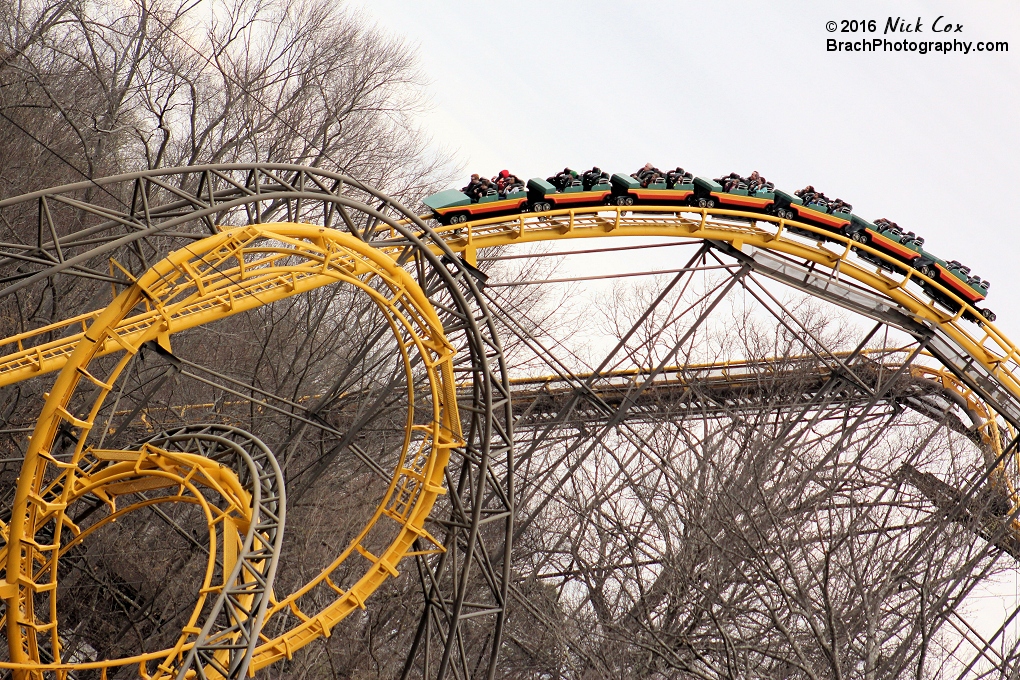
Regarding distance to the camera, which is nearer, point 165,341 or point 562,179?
point 165,341

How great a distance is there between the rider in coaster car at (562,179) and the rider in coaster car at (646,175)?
1.23m

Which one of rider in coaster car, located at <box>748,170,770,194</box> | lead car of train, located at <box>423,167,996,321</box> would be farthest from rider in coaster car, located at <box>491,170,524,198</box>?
rider in coaster car, located at <box>748,170,770,194</box>

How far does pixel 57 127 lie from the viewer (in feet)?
72.2

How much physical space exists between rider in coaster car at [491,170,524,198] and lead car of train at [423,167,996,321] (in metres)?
0.06

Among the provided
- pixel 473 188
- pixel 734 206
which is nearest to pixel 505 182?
pixel 473 188

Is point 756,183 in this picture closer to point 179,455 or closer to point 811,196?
point 811,196

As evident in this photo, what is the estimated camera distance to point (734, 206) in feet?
67.4

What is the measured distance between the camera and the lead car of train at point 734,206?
64.0 ft

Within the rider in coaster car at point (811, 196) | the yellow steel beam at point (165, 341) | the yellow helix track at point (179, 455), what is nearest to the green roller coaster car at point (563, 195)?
the yellow helix track at point (179, 455)

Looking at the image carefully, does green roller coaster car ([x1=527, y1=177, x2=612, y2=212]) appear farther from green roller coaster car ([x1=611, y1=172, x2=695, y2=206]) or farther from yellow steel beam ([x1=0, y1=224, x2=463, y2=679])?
yellow steel beam ([x1=0, y1=224, x2=463, y2=679])

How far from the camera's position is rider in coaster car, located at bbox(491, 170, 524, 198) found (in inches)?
773

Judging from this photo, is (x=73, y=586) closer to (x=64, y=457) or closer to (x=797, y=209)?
(x=64, y=457)

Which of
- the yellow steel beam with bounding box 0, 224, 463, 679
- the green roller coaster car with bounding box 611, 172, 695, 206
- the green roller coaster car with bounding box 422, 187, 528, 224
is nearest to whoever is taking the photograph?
the yellow steel beam with bounding box 0, 224, 463, 679

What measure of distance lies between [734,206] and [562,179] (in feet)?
10.7
